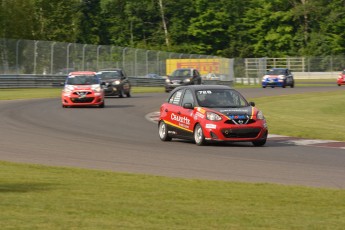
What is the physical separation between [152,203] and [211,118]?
992 cm

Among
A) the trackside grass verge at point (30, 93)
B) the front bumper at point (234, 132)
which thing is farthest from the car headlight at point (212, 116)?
the trackside grass verge at point (30, 93)

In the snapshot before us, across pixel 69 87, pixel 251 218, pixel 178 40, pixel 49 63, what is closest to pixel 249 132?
pixel 251 218

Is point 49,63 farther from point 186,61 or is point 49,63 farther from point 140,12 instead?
point 140,12

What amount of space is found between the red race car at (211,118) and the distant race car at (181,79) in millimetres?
33209

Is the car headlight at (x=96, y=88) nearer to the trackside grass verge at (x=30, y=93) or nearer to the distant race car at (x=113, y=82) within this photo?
the distant race car at (x=113, y=82)

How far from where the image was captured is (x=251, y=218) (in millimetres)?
9625

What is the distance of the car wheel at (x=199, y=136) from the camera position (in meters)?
20.6

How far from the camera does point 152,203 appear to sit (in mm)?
10773

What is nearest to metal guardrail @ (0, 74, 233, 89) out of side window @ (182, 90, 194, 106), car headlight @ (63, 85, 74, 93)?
car headlight @ (63, 85, 74, 93)

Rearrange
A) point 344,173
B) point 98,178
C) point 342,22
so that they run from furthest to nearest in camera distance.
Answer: point 342,22
point 344,173
point 98,178

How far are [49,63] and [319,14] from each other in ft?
190

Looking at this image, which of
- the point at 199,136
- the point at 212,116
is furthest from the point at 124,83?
the point at 212,116

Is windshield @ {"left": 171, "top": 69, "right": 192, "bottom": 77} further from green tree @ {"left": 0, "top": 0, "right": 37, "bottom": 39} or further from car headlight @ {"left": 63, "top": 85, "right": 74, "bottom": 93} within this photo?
green tree @ {"left": 0, "top": 0, "right": 37, "bottom": 39}

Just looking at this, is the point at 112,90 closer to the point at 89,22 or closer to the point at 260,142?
the point at 260,142
